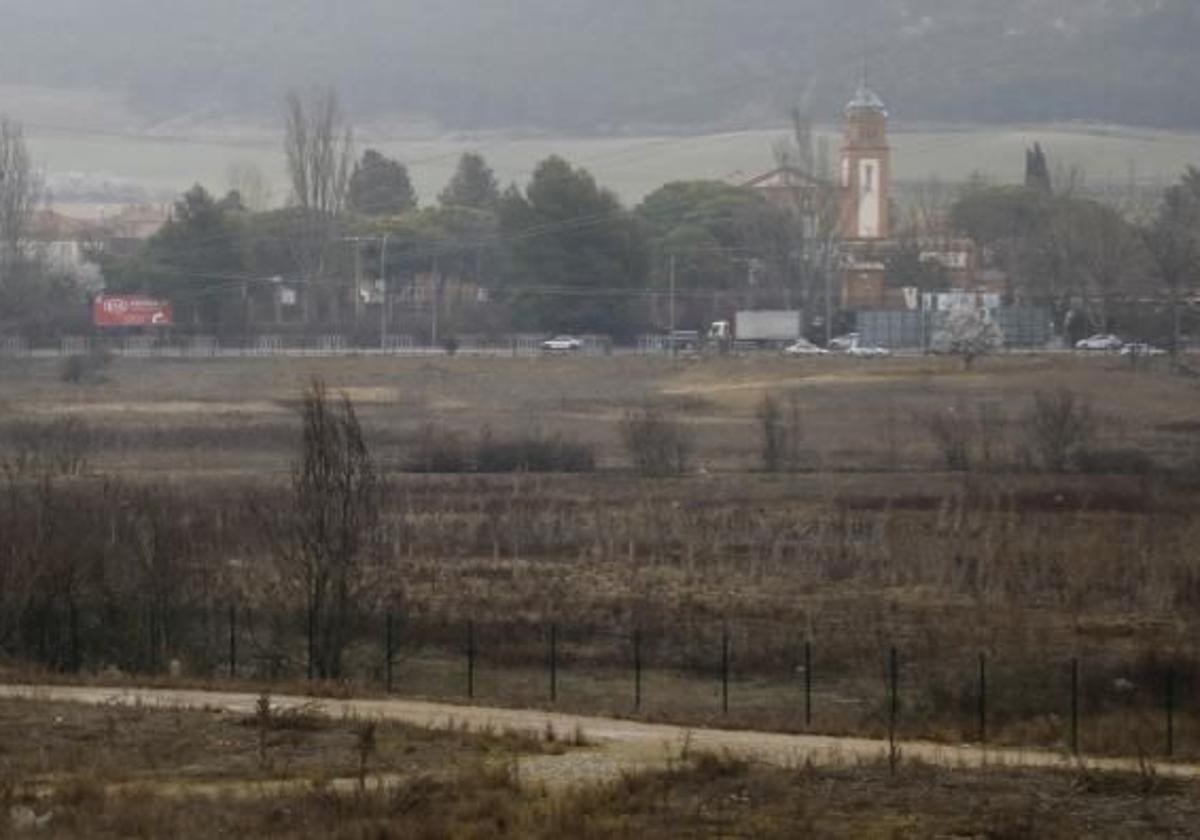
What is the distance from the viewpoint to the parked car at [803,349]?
93250 millimetres

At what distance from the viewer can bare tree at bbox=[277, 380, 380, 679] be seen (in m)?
32.9

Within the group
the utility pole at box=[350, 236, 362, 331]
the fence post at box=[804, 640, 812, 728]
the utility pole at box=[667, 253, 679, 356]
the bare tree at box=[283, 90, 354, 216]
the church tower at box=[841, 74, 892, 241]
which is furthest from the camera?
the church tower at box=[841, 74, 892, 241]

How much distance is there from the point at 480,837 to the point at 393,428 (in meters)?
50.4

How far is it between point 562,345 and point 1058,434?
39.5m

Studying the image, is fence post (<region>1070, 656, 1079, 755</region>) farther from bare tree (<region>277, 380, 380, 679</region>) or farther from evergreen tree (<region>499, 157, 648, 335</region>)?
evergreen tree (<region>499, 157, 648, 335</region>)

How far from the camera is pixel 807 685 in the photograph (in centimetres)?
2986

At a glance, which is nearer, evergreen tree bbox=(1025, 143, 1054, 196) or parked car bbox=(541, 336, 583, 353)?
parked car bbox=(541, 336, 583, 353)

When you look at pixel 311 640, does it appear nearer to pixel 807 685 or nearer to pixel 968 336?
pixel 807 685

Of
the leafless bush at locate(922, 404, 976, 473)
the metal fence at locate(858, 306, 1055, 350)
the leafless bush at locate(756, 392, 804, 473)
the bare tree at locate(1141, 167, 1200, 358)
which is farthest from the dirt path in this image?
the metal fence at locate(858, 306, 1055, 350)

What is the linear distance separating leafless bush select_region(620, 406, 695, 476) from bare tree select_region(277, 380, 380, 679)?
967 inches

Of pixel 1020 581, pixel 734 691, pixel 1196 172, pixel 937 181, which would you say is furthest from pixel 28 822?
pixel 937 181

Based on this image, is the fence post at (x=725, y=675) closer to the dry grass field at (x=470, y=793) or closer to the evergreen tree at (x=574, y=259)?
the dry grass field at (x=470, y=793)

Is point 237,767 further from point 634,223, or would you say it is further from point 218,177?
point 218,177

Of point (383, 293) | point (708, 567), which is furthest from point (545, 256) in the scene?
point (708, 567)
